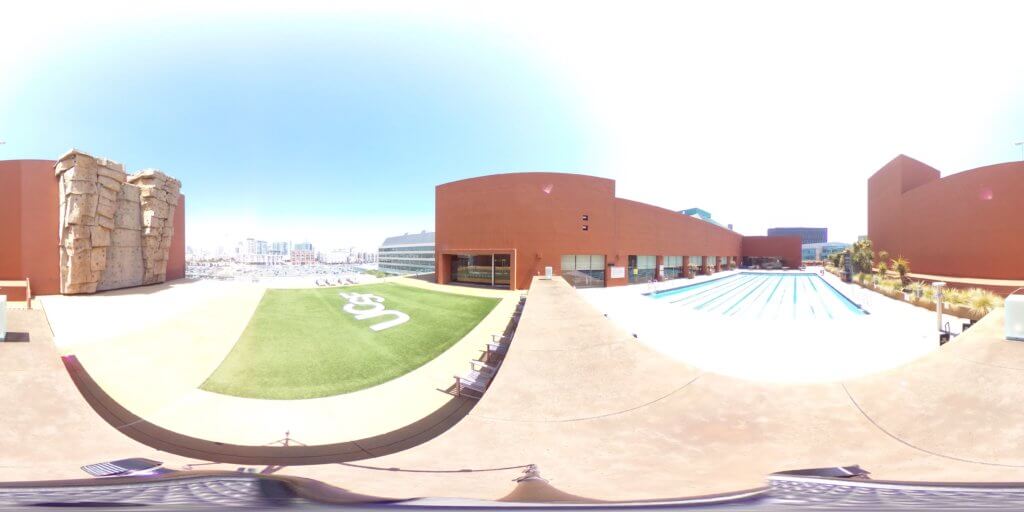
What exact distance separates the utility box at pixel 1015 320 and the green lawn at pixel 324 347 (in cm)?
801

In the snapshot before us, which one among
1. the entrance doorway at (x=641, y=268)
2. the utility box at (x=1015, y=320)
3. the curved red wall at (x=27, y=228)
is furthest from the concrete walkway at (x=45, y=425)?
the entrance doorway at (x=641, y=268)

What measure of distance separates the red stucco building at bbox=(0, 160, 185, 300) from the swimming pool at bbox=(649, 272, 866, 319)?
2713cm

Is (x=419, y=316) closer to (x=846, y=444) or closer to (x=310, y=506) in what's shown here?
(x=310, y=506)

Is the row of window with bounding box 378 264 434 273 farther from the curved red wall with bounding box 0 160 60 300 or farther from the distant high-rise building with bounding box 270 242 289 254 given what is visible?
the distant high-rise building with bounding box 270 242 289 254

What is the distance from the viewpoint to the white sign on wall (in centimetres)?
922

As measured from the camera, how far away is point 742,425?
132 inches

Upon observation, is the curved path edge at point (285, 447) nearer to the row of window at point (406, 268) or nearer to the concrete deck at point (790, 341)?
the concrete deck at point (790, 341)

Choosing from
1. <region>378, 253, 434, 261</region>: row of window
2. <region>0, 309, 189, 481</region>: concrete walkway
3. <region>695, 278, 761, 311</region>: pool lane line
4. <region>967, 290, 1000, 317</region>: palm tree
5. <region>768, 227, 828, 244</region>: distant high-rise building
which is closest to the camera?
<region>0, 309, 189, 481</region>: concrete walkway

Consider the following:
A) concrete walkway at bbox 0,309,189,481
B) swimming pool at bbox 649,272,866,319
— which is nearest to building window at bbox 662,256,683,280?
swimming pool at bbox 649,272,866,319

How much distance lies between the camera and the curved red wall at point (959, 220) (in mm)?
17422

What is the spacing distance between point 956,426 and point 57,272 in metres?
25.8

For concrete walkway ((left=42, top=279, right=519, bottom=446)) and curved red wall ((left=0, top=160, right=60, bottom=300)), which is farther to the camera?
curved red wall ((left=0, top=160, right=60, bottom=300))

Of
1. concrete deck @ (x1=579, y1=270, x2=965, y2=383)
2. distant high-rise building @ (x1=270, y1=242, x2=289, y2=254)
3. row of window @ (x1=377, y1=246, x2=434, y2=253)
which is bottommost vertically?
concrete deck @ (x1=579, y1=270, x2=965, y2=383)

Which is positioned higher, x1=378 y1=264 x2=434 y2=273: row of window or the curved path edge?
x1=378 y1=264 x2=434 y2=273: row of window
